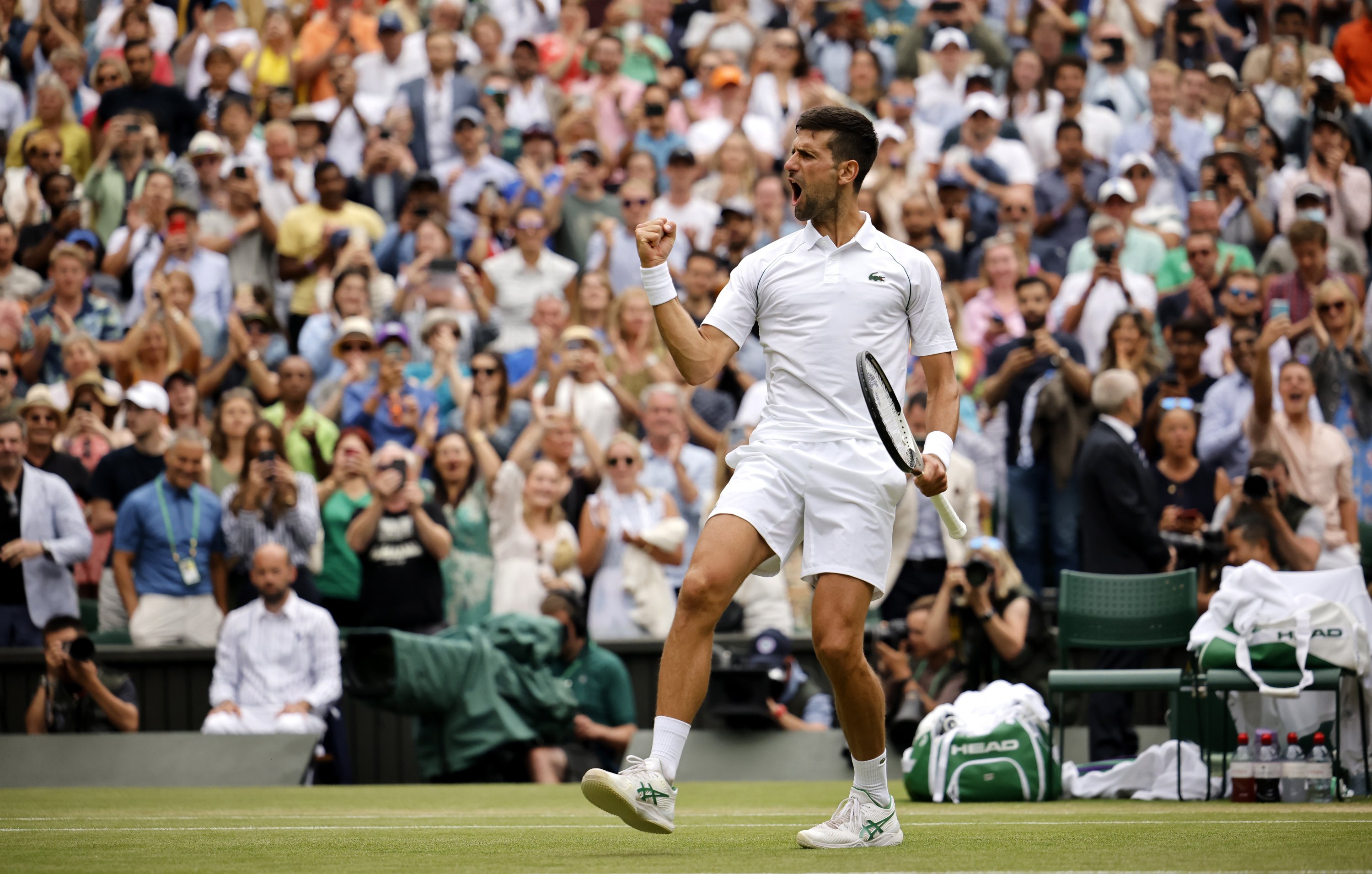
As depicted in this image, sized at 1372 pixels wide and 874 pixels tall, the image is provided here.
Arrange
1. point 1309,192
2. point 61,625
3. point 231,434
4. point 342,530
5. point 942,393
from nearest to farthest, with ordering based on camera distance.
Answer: point 942,393, point 61,625, point 342,530, point 231,434, point 1309,192

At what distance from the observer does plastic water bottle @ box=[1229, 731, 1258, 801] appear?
847 cm

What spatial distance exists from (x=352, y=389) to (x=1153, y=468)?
5615mm

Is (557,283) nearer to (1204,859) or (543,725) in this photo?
(543,725)

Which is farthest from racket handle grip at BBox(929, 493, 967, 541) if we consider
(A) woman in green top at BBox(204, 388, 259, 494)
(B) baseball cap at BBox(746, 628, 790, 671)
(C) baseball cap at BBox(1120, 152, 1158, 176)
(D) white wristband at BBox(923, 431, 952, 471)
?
(C) baseball cap at BBox(1120, 152, 1158, 176)

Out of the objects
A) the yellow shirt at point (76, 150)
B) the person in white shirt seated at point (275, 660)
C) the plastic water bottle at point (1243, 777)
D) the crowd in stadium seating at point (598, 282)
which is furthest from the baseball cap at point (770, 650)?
the yellow shirt at point (76, 150)

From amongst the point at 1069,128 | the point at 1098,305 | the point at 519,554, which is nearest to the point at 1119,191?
the point at 1069,128

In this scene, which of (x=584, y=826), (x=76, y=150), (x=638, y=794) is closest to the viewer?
(x=638, y=794)

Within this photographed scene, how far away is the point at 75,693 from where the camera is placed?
1097cm

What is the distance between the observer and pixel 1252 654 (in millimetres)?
8617

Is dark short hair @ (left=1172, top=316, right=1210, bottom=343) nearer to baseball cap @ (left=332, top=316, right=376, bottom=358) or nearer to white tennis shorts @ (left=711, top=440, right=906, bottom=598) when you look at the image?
baseball cap @ (left=332, top=316, right=376, bottom=358)

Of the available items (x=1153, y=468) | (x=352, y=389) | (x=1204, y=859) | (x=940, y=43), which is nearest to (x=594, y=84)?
(x=940, y=43)

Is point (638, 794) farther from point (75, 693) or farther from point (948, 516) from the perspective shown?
point (75, 693)

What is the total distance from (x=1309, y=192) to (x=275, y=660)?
8279mm

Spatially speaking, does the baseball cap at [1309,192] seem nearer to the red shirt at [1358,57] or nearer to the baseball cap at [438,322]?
the red shirt at [1358,57]
